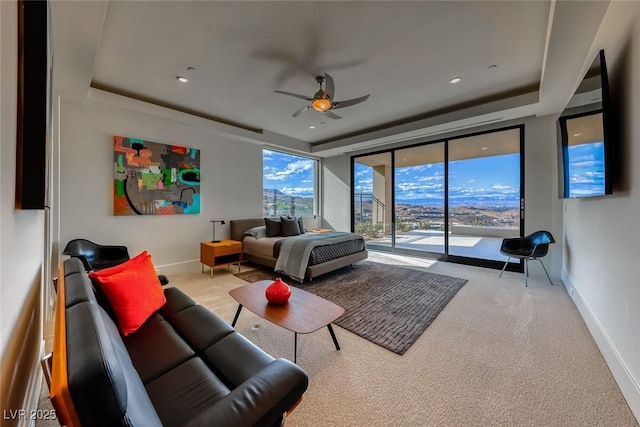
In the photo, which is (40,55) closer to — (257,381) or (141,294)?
(141,294)

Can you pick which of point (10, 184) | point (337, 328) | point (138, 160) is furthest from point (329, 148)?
point (10, 184)

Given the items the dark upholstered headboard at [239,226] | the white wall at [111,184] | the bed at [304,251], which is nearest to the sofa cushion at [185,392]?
the bed at [304,251]

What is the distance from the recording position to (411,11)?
2133mm

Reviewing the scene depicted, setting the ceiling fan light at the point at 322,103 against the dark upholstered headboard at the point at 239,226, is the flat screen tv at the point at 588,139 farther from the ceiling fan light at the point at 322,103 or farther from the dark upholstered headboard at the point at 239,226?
the dark upholstered headboard at the point at 239,226

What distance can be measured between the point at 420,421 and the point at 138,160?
15.2ft

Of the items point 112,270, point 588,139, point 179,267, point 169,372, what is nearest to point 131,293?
point 112,270

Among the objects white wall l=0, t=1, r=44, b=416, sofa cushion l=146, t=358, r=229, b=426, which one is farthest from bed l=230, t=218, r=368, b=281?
white wall l=0, t=1, r=44, b=416

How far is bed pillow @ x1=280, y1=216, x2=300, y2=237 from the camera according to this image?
5086mm

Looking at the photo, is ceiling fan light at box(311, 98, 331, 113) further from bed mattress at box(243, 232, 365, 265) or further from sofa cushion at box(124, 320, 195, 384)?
sofa cushion at box(124, 320, 195, 384)

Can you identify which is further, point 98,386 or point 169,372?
point 169,372

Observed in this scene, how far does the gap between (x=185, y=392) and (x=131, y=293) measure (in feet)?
2.71

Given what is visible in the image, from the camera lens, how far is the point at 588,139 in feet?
7.14

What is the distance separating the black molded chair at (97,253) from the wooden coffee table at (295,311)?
2.15 m

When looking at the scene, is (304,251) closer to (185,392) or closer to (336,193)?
(185,392)
